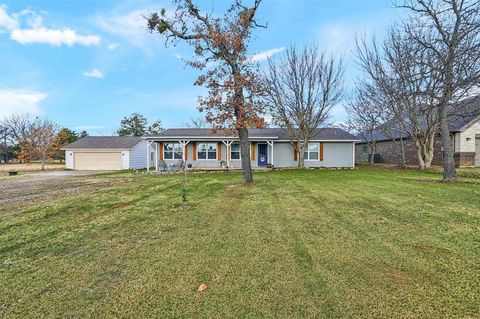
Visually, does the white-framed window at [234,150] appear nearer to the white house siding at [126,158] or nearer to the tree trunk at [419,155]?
the white house siding at [126,158]

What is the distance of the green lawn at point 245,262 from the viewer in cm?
250

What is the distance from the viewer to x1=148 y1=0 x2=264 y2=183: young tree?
1110 centimetres

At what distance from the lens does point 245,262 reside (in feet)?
11.4

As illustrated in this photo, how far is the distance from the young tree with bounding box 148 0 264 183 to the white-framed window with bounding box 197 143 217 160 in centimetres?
999

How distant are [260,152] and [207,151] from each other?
4165 mm

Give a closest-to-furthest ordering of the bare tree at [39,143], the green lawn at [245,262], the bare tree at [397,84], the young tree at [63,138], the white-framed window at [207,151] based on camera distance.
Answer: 1. the green lawn at [245,262]
2. the bare tree at [397,84]
3. the white-framed window at [207,151]
4. the bare tree at [39,143]
5. the young tree at [63,138]

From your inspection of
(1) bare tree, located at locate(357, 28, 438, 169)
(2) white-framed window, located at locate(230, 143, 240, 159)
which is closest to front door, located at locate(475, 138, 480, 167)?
(1) bare tree, located at locate(357, 28, 438, 169)

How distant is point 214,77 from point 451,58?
914cm

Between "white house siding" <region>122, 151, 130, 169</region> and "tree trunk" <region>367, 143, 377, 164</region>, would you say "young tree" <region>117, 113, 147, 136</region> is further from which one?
"tree trunk" <region>367, 143, 377, 164</region>

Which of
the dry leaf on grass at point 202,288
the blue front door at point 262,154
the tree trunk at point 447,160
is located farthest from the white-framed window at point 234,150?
the dry leaf on grass at point 202,288

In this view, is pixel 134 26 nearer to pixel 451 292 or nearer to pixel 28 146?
pixel 451 292

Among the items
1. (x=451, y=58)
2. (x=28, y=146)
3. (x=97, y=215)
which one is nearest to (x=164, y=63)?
(x=97, y=215)

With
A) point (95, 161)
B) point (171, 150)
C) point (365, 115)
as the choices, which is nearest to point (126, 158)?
point (95, 161)

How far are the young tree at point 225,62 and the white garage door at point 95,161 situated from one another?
1853 centimetres
